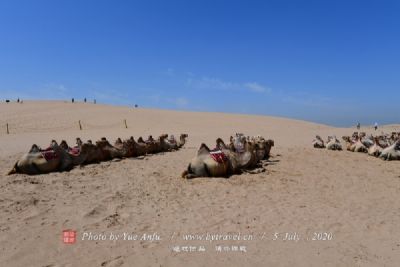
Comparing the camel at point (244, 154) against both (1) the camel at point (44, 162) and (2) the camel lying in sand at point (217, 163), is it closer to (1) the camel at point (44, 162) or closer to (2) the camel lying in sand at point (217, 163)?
(2) the camel lying in sand at point (217, 163)

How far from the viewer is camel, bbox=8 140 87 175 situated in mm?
11273

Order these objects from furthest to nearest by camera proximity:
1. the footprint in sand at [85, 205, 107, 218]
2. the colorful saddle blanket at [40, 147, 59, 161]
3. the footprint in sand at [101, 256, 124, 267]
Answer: the colorful saddle blanket at [40, 147, 59, 161], the footprint in sand at [85, 205, 107, 218], the footprint in sand at [101, 256, 124, 267]

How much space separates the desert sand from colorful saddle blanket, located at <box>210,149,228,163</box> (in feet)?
1.78

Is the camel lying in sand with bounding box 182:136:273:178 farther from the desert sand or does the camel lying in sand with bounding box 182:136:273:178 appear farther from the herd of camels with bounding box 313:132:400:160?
the herd of camels with bounding box 313:132:400:160

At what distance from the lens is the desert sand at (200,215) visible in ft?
18.7

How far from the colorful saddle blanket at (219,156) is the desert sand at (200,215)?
1.78 ft

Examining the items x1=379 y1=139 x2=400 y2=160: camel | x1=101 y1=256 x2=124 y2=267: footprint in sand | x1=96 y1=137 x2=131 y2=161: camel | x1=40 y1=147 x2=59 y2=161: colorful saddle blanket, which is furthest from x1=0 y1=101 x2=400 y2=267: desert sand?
x1=379 y1=139 x2=400 y2=160: camel

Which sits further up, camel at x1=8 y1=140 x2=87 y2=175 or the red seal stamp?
camel at x1=8 y1=140 x2=87 y2=175

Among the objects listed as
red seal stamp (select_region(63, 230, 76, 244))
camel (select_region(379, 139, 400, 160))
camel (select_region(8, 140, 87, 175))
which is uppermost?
camel (select_region(379, 139, 400, 160))

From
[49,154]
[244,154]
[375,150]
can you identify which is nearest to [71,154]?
[49,154]

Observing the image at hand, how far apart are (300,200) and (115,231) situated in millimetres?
3947

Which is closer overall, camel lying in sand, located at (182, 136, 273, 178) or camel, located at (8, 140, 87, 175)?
camel lying in sand, located at (182, 136, 273, 178)

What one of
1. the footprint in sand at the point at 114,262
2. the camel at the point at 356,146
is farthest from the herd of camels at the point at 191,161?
the footprint in sand at the point at 114,262

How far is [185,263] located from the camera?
5.49 meters
